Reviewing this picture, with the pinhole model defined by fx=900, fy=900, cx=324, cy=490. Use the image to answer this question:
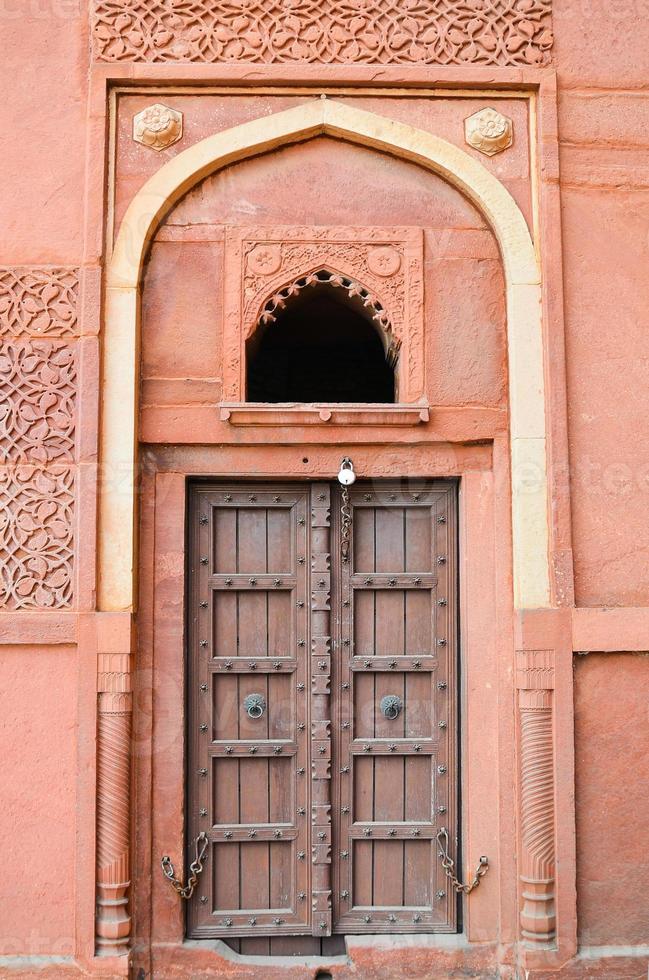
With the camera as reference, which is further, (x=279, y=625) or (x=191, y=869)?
(x=279, y=625)

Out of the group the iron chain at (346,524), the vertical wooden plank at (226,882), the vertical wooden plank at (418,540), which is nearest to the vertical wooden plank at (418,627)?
the vertical wooden plank at (418,540)

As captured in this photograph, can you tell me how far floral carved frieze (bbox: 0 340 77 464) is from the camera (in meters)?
3.68

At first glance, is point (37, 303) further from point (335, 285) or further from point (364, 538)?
point (364, 538)

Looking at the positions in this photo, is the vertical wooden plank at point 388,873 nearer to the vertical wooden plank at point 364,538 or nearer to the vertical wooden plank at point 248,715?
the vertical wooden plank at point 248,715

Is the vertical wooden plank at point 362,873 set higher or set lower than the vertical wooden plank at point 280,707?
lower

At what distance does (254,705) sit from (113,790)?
0.66 meters

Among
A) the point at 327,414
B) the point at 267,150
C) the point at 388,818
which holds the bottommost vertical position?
the point at 388,818

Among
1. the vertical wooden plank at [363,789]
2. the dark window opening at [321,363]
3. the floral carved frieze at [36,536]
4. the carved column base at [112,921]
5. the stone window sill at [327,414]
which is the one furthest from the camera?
the dark window opening at [321,363]

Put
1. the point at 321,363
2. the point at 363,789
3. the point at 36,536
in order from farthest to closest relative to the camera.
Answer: the point at 321,363
the point at 363,789
the point at 36,536

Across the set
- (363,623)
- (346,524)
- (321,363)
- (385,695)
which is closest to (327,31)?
(346,524)

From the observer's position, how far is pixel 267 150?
3900 mm

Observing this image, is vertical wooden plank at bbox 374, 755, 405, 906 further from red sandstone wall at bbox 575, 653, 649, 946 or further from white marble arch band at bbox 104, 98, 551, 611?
white marble arch band at bbox 104, 98, 551, 611

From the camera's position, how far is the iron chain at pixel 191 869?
3.69 metres

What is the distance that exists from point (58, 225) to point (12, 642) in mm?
1721
